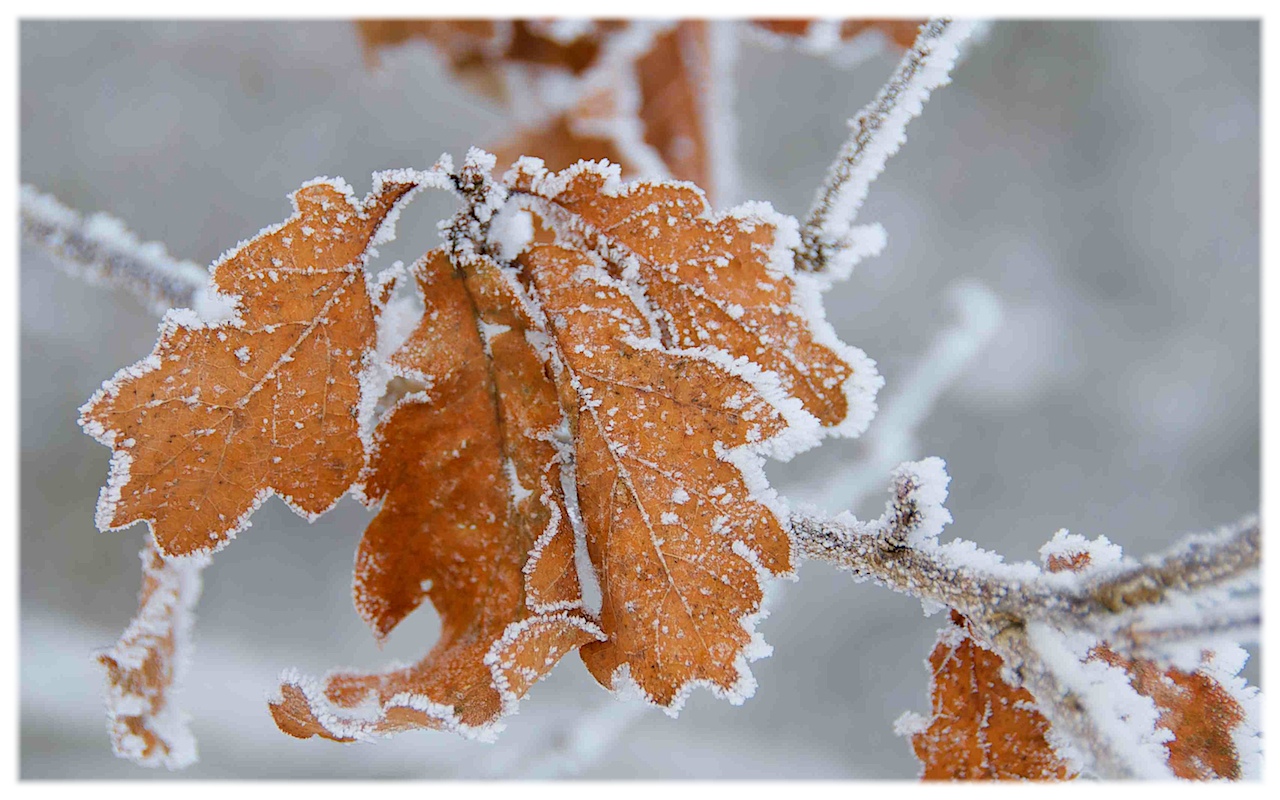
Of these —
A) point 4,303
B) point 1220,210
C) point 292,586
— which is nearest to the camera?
point 4,303

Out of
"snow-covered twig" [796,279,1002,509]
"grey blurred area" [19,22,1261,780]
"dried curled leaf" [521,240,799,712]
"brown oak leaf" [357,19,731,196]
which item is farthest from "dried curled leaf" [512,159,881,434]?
"grey blurred area" [19,22,1261,780]

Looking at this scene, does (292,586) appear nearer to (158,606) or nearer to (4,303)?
(4,303)

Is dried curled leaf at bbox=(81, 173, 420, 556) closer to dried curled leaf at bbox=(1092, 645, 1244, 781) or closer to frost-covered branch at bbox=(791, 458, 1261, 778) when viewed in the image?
frost-covered branch at bbox=(791, 458, 1261, 778)

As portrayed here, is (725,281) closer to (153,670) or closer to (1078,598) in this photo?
(1078,598)

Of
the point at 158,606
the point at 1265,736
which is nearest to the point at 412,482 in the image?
the point at 158,606

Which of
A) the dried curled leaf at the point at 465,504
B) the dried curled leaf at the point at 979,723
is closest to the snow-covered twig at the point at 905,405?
the dried curled leaf at the point at 979,723

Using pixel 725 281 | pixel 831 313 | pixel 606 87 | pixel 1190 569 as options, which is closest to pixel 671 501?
pixel 725 281
